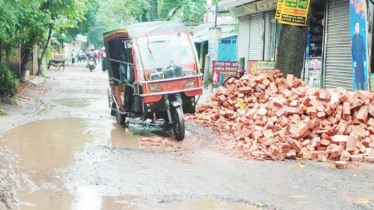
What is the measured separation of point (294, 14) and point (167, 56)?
3663 millimetres

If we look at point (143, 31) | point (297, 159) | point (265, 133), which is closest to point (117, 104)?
point (143, 31)

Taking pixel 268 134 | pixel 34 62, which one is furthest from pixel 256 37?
pixel 34 62

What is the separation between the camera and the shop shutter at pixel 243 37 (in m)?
18.9

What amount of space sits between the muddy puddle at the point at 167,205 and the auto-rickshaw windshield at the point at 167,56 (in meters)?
3.96

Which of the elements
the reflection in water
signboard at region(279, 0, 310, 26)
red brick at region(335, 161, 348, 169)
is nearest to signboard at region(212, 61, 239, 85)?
signboard at region(279, 0, 310, 26)

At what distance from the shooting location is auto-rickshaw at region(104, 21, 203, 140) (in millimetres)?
8625

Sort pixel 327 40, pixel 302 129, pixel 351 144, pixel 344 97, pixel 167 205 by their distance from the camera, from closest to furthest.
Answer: pixel 167 205, pixel 351 144, pixel 302 129, pixel 344 97, pixel 327 40

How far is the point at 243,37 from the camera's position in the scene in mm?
19328

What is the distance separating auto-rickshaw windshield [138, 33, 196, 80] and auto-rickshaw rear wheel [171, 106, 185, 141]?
2.38 feet

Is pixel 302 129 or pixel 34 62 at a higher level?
pixel 34 62

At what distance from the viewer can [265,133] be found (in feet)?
25.7

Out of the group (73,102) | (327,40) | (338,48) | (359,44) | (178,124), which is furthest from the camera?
(73,102)

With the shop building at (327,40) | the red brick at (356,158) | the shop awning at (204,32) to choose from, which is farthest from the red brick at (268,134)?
the shop awning at (204,32)

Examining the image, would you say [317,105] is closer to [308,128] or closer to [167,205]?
[308,128]
